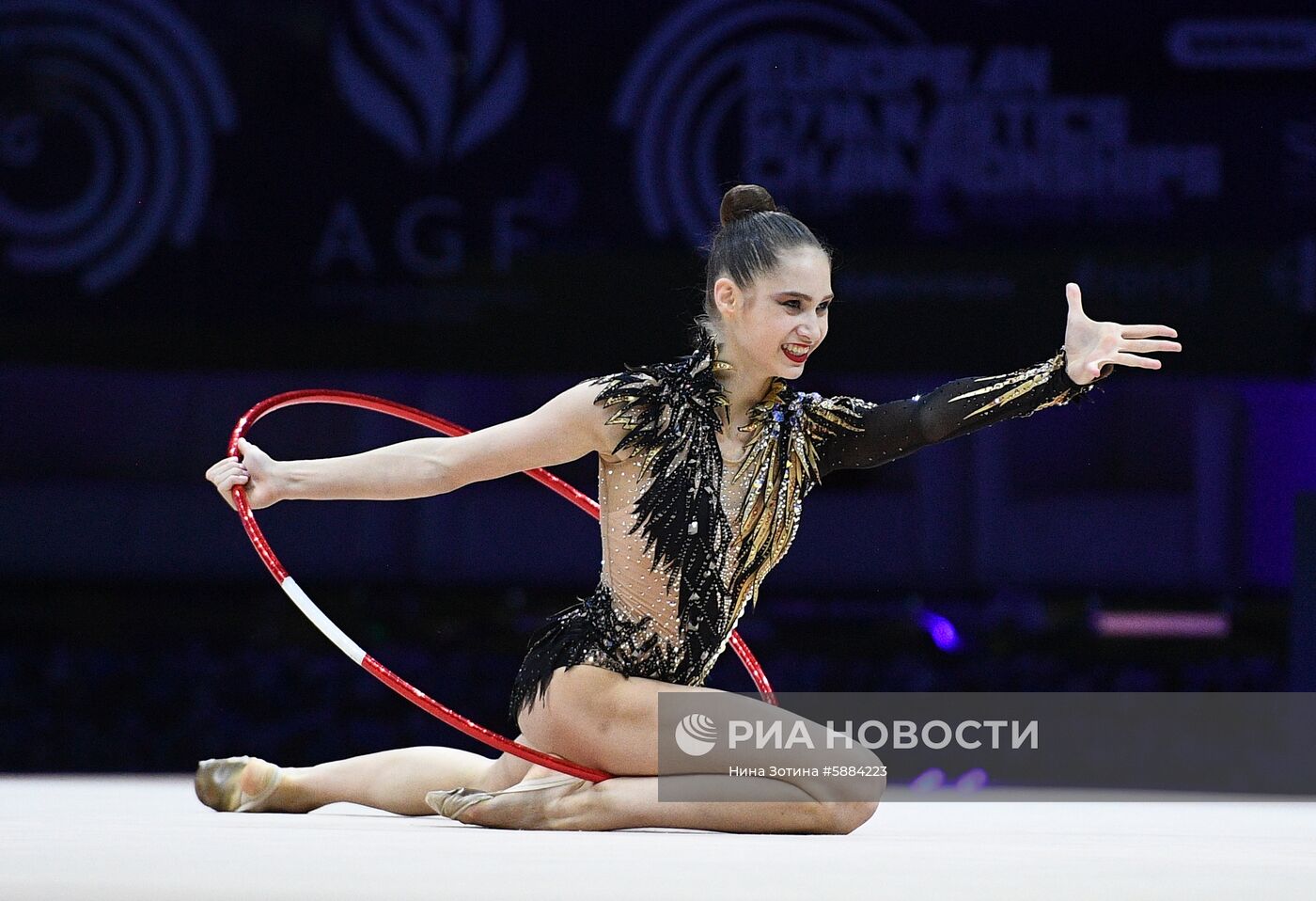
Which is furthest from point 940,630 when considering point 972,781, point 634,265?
point 972,781

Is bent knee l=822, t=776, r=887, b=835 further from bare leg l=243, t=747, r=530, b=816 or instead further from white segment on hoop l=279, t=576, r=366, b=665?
white segment on hoop l=279, t=576, r=366, b=665

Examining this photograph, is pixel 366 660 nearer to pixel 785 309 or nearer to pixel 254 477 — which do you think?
pixel 254 477

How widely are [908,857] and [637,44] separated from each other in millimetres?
4085

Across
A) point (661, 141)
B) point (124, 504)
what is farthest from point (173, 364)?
point (661, 141)

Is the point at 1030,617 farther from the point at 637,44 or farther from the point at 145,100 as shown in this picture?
the point at 145,100

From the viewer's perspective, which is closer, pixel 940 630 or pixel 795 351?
pixel 795 351

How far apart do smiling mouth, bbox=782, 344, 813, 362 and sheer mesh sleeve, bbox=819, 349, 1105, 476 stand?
14cm

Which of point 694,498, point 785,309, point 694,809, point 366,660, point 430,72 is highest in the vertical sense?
point 430,72

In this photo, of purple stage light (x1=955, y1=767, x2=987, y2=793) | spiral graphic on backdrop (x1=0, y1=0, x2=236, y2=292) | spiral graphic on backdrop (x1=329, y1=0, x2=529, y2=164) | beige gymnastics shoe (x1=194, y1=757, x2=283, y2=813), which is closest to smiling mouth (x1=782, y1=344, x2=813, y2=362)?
beige gymnastics shoe (x1=194, y1=757, x2=283, y2=813)

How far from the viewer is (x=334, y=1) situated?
577 centimetres

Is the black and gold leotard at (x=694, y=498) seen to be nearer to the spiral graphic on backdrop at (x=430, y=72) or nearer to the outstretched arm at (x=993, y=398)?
the outstretched arm at (x=993, y=398)

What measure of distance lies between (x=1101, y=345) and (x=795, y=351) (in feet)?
1.44

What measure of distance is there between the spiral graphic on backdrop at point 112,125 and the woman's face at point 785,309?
3626mm

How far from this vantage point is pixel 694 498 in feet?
8.27
